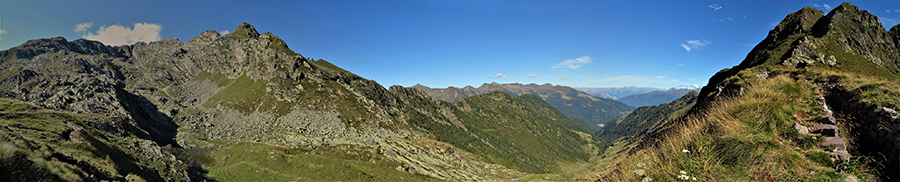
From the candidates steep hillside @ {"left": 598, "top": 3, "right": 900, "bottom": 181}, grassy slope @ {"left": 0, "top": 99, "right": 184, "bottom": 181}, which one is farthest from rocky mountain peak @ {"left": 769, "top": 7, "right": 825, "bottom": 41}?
grassy slope @ {"left": 0, "top": 99, "right": 184, "bottom": 181}

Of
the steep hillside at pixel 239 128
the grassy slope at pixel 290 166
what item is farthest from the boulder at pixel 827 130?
the grassy slope at pixel 290 166

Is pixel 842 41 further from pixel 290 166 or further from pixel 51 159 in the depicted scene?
pixel 51 159

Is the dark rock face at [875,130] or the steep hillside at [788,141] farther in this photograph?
the dark rock face at [875,130]

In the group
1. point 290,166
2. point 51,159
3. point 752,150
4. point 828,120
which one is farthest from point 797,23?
point 51,159

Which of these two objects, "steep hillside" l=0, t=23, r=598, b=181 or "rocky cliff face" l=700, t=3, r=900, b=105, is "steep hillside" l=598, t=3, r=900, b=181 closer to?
"steep hillside" l=0, t=23, r=598, b=181

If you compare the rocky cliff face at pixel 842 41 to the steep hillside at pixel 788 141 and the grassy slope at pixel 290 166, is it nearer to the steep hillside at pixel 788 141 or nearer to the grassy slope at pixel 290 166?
the grassy slope at pixel 290 166

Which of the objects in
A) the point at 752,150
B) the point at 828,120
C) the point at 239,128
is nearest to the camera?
the point at 752,150

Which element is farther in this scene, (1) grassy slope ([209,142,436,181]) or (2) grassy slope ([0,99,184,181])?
(1) grassy slope ([209,142,436,181])

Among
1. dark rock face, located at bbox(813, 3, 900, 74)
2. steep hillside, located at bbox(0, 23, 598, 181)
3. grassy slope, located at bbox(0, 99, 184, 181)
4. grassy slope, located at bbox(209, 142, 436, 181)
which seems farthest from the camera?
dark rock face, located at bbox(813, 3, 900, 74)

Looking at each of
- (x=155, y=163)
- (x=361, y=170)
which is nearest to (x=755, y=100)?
(x=155, y=163)

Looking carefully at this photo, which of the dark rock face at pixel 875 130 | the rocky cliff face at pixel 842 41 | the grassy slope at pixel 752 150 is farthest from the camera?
the rocky cliff face at pixel 842 41

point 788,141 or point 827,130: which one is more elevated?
point 827,130

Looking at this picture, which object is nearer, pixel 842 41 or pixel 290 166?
pixel 290 166

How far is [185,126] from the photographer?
116438 mm
